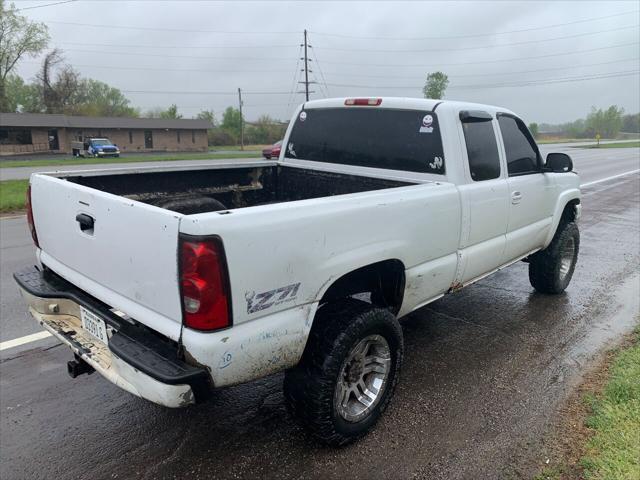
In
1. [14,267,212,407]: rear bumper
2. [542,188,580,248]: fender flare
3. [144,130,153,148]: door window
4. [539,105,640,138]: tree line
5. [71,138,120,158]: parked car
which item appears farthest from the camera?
[539,105,640,138]: tree line

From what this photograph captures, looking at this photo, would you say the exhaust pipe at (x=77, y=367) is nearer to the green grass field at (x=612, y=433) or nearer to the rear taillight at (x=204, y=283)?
the rear taillight at (x=204, y=283)

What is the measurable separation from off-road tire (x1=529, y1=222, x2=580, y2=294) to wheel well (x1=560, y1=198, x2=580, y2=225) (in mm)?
55

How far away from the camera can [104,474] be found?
263cm

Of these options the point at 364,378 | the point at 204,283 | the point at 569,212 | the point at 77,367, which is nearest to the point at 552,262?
the point at 569,212

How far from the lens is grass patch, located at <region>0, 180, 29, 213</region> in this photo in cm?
1115

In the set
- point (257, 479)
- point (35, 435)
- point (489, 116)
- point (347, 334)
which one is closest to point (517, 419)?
point (347, 334)

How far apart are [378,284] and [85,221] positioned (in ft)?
5.80

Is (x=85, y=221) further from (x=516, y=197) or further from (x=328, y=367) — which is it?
(x=516, y=197)

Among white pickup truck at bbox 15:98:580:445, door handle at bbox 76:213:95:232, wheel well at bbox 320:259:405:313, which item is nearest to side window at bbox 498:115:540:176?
white pickup truck at bbox 15:98:580:445

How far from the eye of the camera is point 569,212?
5.45 meters

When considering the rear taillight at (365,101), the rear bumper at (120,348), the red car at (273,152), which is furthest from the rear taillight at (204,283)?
the red car at (273,152)

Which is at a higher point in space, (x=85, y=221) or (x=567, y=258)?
(x=85, y=221)

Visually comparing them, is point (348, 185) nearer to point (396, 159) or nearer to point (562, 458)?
point (396, 159)

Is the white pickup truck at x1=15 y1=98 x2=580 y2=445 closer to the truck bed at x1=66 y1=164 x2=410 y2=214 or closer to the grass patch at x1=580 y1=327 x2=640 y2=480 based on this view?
the truck bed at x1=66 y1=164 x2=410 y2=214
